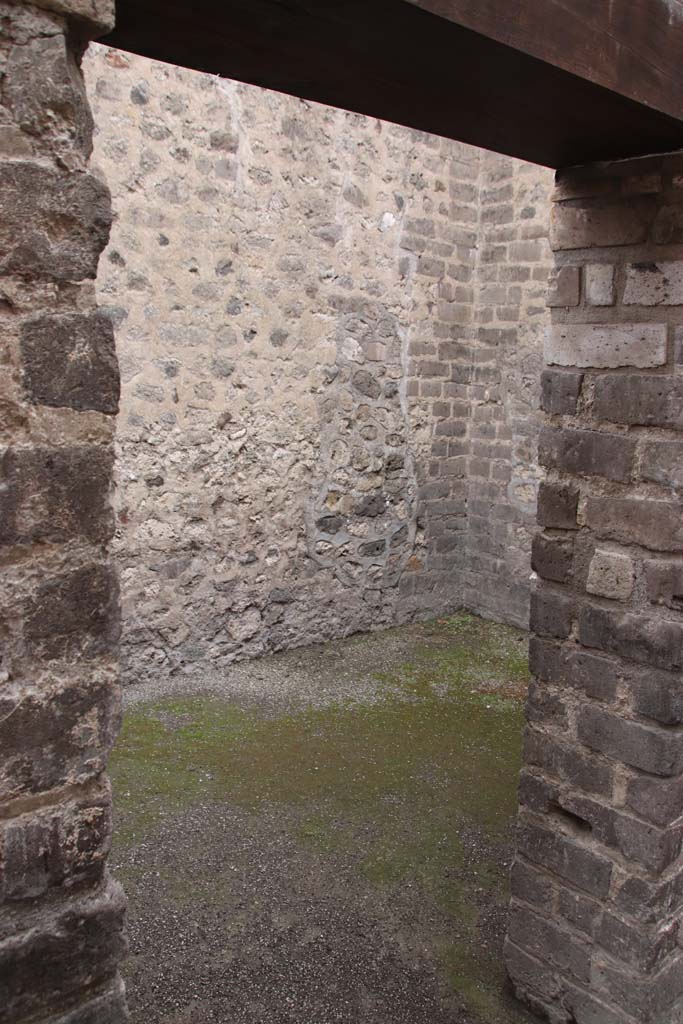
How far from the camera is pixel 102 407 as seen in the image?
1482 millimetres

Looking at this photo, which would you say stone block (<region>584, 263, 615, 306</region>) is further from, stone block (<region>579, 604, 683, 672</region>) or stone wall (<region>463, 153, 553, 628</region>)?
stone wall (<region>463, 153, 553, 628</region>)

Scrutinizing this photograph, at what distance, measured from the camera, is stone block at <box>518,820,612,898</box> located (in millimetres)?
2859

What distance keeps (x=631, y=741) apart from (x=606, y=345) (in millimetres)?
1261

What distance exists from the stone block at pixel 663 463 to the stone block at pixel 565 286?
57 centimetres

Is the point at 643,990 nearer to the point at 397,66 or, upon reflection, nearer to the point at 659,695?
the point at 659,695

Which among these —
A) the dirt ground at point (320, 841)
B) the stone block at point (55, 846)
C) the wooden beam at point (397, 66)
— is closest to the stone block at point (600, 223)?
the wooden beam at point (397, 66)

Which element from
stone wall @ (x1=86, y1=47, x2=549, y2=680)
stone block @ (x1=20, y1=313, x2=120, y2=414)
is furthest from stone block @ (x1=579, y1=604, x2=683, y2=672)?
stone wall @ (x1=86, y1=47, x2=549, y2=680)

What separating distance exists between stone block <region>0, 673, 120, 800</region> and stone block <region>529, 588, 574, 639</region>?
1.76 m

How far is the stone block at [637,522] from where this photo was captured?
105 inches

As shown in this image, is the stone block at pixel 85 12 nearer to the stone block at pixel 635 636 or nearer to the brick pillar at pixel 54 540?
the brick pillar at pixel 54 540

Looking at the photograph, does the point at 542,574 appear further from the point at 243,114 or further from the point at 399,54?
the point at 243,114

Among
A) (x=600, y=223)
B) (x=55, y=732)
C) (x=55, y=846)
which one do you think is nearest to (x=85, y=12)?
(x=55, y=732)

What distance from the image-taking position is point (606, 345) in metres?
2.81

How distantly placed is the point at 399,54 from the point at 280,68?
0.30 m
